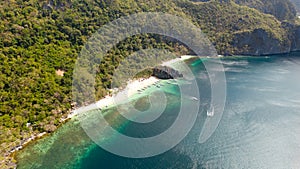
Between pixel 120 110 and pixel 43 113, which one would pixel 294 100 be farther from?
pixel 43 113

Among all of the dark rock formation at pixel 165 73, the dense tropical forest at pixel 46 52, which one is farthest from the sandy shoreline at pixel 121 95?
the dark rock formation at pixel 165 73

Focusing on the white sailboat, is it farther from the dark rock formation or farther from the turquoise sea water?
the dark rock formation

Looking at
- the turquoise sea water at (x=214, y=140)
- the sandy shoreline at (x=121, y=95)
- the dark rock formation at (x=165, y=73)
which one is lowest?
the turquoise sea water at (x=214, y=140)

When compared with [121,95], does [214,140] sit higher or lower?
lower

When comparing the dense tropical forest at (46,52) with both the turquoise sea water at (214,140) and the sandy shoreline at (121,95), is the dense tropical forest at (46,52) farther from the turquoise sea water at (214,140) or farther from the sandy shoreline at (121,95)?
the turquoise sea water at (214,140)

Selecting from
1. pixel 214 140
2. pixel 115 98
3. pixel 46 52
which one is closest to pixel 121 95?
pixel 115 98

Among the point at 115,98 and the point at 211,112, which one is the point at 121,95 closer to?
the point at 115,98
